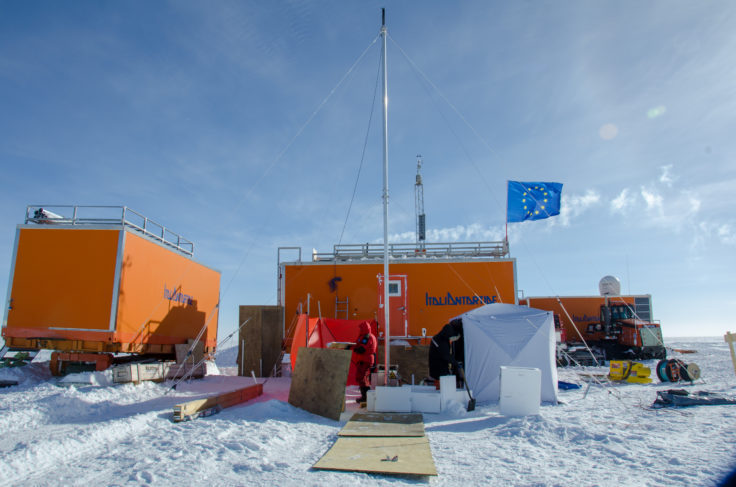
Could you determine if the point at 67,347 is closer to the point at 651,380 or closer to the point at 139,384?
the point at 139,384

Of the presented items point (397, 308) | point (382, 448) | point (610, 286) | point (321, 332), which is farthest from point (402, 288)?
Result: point (610, 286)

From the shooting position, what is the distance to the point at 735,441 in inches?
219

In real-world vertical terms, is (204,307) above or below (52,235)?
below

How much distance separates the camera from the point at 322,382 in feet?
26.9

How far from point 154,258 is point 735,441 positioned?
44.3 feet

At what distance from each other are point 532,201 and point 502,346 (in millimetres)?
6684

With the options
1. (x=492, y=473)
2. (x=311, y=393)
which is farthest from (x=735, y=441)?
(x=311, y=393)

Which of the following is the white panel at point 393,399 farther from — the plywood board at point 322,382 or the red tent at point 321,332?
the red tent at point 321,332

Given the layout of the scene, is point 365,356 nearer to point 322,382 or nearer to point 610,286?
point 322,382

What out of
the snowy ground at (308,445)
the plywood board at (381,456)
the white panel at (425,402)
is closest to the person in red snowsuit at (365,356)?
the white panel at (425,402)

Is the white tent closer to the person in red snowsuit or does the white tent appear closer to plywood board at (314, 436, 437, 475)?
the person in red snowsuit

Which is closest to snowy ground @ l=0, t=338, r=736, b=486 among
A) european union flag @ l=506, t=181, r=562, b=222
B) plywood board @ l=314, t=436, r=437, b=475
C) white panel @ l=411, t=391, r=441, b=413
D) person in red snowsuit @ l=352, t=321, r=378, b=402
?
plywood board @ l=314, t=436, r=437, b=475

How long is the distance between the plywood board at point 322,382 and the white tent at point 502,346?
3267mm

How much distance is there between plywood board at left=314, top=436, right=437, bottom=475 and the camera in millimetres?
4629
